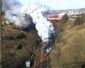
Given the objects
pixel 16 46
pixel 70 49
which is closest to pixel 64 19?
pixel 70 49

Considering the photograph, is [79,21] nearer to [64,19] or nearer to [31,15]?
[64,19]

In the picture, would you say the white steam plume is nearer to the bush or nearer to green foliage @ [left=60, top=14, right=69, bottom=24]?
green foliage @ [left=60, top=14, right=69, bottom=24]

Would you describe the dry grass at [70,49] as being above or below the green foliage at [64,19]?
below

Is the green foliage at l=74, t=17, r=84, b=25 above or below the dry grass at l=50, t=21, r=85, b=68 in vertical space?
above

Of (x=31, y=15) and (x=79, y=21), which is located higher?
(x=31, y=15)

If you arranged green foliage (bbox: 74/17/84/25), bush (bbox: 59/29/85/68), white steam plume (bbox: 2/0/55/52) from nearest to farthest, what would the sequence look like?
1. bush (bbox: 59/29/85/68)
2. green foliage (bbox: 74/17/84/25)
3. white steam plume (bbox: 2/0/55/52)

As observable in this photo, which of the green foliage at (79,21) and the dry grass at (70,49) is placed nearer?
the dry grass at (70,49)

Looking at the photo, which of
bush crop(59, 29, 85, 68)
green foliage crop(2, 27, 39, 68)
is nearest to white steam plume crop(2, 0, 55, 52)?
green foliage crop(2, 27, 39, 68)

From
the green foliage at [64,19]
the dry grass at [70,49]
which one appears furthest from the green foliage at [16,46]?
the green foliage at [64,19]

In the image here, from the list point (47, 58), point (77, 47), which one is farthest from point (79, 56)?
point (47, 58)

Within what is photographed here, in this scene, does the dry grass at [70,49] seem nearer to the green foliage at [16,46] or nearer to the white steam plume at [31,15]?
the white steam plume at [31,15]
